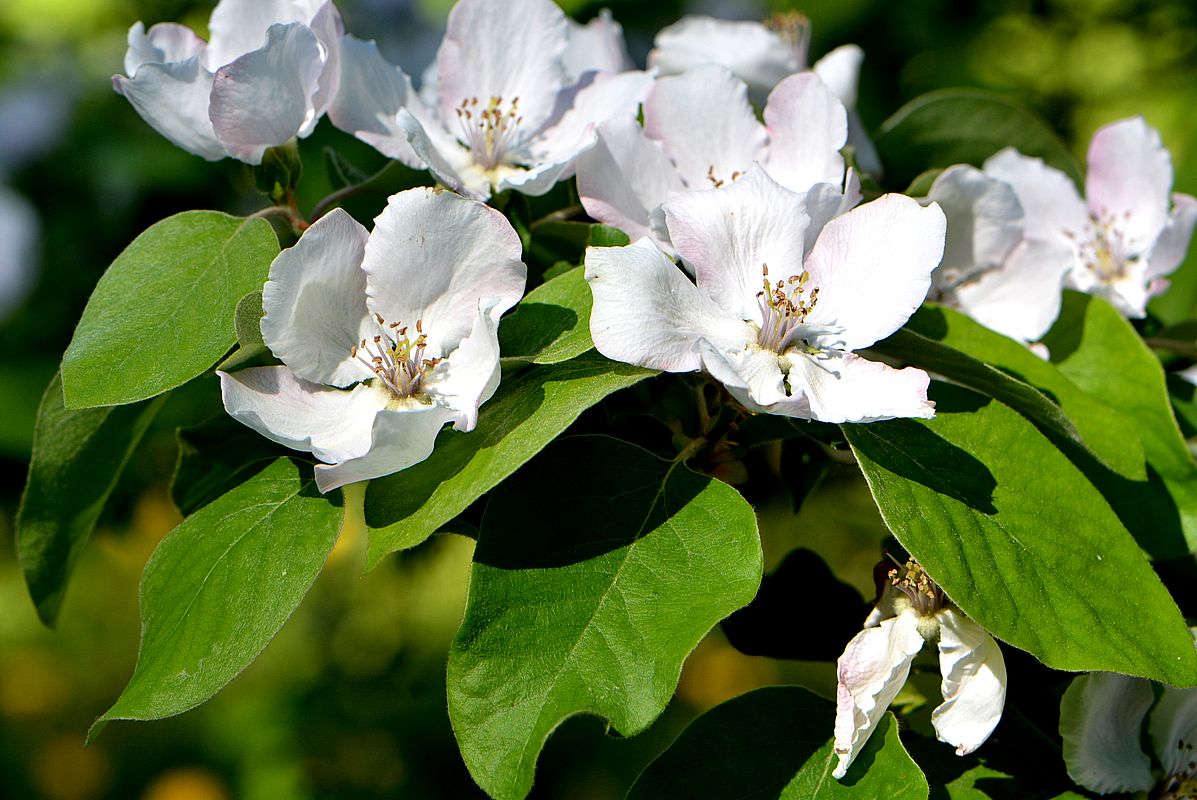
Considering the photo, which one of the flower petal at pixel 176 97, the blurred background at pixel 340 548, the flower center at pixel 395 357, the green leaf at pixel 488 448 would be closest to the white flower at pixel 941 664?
the green leaf at pixel 488 448

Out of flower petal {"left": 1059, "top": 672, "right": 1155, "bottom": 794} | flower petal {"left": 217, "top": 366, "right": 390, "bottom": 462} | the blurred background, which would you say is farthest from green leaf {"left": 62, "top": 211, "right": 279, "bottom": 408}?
the blurred background

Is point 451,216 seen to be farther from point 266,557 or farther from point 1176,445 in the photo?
point 1176,445

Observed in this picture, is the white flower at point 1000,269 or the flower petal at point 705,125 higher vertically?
the flower petal at point 705,125

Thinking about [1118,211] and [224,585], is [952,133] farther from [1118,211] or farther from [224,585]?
[224,585]

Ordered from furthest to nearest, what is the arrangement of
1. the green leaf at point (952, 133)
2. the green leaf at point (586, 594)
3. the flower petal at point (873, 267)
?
1. the green leaf at point (952, 133)
2. the flower petal at point (873, 267)
3. the green leaf at point (586, 594)

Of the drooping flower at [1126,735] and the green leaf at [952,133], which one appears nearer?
the drooping flower at [1126,735]

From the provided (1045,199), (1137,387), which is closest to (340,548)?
(1045,199)

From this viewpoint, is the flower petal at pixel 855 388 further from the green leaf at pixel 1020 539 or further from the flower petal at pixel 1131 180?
the flower petal at pixel 1131 180
